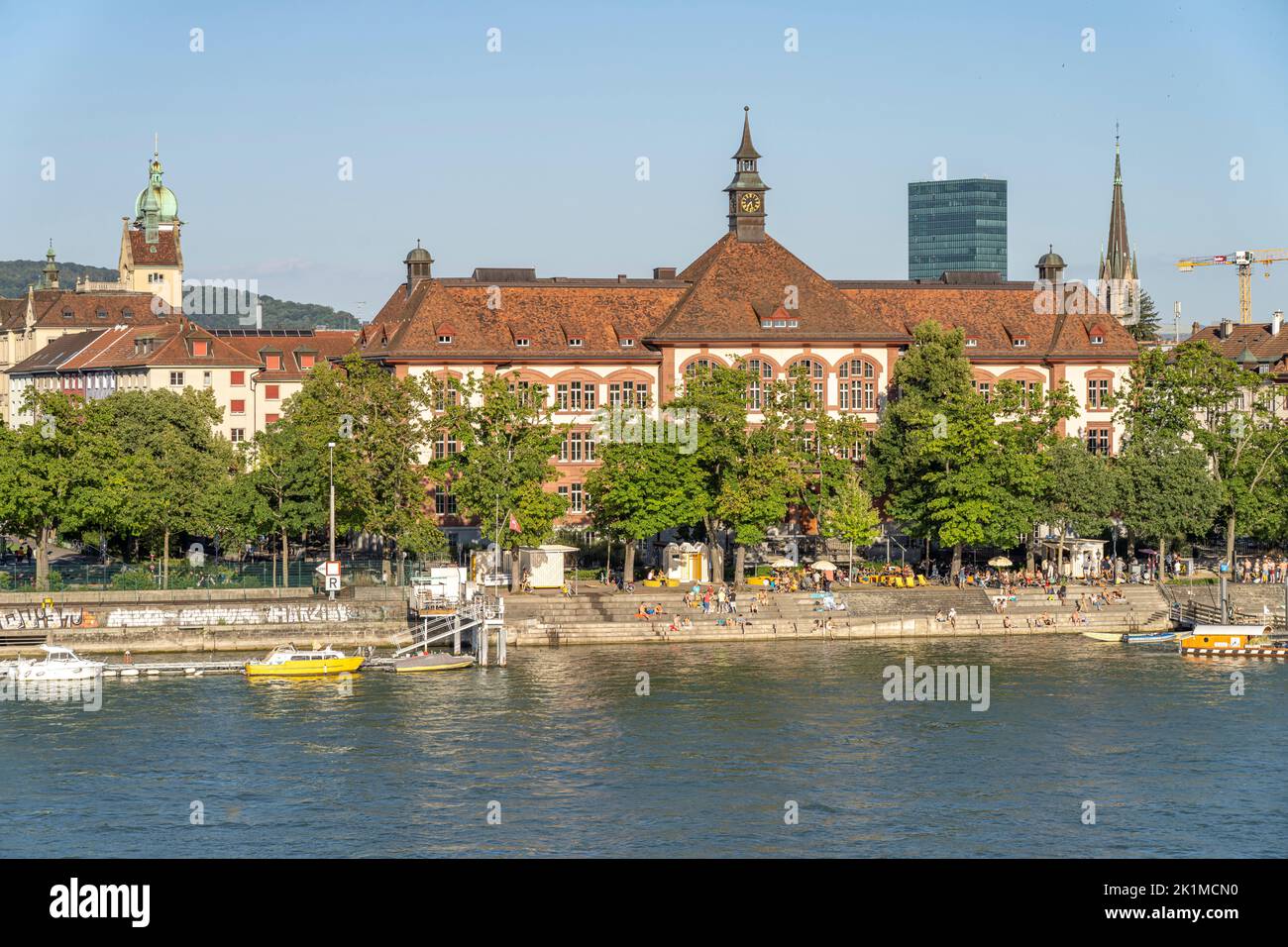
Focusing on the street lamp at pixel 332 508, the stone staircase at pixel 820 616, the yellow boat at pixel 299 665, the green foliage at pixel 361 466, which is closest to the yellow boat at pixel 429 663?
the yellow boat at pixel 299 665

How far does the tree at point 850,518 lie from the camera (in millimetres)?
98000

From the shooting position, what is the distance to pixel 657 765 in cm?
5953

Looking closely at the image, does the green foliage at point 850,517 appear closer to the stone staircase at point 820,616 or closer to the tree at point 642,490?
the stone staircase at point 820,616

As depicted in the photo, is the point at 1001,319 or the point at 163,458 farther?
the point at 1001,319

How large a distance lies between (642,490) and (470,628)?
49.7ft

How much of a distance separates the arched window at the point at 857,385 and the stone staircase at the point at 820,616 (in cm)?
1737

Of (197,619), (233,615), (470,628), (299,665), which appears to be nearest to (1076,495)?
(470,628)

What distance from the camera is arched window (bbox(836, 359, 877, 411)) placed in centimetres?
11000

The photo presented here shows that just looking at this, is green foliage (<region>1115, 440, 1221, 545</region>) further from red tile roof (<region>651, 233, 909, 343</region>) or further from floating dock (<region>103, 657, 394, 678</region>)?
floating dock (<region>103, 657, 394, 678</region>)

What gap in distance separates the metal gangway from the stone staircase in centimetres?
315

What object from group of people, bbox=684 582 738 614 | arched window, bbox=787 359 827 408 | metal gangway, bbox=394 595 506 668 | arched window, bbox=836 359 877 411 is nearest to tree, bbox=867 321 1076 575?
arched window, bbox=836 359 877 411

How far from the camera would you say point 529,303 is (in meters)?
111

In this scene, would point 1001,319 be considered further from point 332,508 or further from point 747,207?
point 332,508
